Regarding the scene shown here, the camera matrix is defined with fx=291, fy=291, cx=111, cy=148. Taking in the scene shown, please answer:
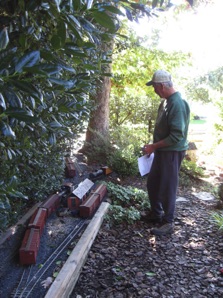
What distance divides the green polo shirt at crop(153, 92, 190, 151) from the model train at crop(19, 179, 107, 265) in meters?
1.22

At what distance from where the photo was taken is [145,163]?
3.94m

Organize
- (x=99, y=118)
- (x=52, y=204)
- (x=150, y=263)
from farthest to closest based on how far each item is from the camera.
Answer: (x=99, y=118), (x=52, y=204), (x=150, y=263)

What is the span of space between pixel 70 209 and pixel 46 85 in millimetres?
2688

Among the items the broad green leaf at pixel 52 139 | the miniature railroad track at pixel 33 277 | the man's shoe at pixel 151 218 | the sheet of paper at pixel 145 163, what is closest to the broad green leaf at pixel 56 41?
the broad green leaf at pixel 52 139

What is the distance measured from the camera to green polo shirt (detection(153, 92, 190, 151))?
334 centimetres

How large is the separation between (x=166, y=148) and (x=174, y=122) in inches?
13.8

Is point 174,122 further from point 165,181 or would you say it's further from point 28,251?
point 28,251

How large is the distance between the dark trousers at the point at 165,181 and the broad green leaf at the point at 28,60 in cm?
270

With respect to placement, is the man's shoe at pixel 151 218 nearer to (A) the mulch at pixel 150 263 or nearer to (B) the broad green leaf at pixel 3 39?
(A) the mulch at pixel 150 263

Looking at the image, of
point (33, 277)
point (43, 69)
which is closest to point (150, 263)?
point (33, 277)

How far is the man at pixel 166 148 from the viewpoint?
11.0 ft

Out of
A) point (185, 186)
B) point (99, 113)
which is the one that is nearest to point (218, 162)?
point (185, 186)

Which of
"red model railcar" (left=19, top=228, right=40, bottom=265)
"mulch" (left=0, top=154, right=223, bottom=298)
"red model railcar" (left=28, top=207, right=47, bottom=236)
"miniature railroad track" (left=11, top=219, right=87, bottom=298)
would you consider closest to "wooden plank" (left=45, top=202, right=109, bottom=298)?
"mulch" (left=0, top=154, right=223, bottom=298)

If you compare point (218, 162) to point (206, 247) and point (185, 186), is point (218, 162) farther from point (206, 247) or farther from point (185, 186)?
point (206, 247)
